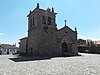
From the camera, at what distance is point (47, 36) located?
28438 mm

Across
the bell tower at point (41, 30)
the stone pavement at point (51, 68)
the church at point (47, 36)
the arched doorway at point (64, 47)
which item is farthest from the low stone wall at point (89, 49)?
the stone pavement at point (51, 68)

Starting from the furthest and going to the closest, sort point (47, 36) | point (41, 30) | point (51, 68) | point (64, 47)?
point (64, 47)
point (47, 36)
point (41, 30)
point (51, 68)

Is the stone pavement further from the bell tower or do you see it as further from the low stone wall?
the low stone wall

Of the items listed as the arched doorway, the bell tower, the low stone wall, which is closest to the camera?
the bell tower

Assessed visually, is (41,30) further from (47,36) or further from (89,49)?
(89,49)

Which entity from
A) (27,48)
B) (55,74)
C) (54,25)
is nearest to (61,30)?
(54,25)

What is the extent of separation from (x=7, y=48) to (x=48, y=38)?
1861 inches

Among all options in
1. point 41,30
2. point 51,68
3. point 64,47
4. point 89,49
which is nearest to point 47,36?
point 41,30

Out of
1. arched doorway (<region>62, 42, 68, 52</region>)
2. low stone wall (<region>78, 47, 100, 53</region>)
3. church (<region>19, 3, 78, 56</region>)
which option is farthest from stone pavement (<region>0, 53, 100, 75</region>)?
low stone wall (<region>78, 47, 100, 53</region>)

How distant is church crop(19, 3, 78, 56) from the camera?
2760 centimetres

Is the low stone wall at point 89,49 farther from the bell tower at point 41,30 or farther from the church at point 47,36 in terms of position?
the bell tower at point 41,30

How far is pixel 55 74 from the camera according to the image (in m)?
8.41

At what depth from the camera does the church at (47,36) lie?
27605mm

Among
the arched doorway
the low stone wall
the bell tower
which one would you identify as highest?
the bell tower
